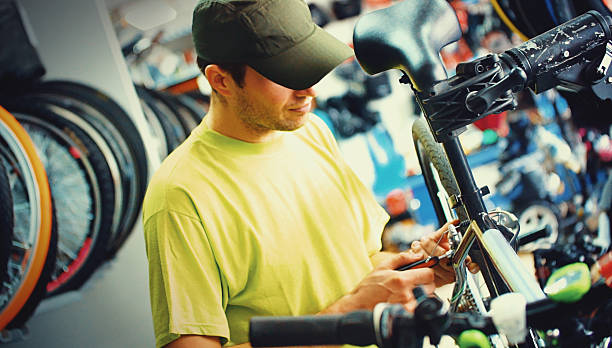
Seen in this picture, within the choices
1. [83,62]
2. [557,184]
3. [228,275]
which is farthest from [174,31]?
[557,184]

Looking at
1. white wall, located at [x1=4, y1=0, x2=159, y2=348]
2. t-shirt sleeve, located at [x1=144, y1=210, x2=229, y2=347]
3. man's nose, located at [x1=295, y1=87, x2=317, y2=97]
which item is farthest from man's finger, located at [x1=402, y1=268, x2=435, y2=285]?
white wall, located at [x1=4, y1=0, x2=159, y2=348]

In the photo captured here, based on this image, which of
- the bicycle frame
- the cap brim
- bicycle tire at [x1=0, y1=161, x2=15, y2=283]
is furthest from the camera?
bicycle tire at [x1=0, y1=161, x2=15, y2=283]

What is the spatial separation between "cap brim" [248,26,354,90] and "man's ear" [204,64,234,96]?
0.10 metres

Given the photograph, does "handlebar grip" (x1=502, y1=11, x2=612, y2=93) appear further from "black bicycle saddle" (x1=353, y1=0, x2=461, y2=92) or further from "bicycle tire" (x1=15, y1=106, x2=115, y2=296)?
"bicycle tire" (x1=15, y1=106, x2=115, y2=296)

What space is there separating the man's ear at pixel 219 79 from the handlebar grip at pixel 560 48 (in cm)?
71

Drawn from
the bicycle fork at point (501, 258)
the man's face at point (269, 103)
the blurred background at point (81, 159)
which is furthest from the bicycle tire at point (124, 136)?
the bicycle fork at point (501, 258)

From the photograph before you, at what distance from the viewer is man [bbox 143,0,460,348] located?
1.17 m

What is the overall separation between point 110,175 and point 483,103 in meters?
1.95

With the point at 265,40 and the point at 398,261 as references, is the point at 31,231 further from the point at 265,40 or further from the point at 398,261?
the point at 398,261

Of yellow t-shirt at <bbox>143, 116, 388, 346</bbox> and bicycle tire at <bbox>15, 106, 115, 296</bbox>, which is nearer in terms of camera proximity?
yellow t-shirt at <bbox>143, 116, 388, 346</bbox>

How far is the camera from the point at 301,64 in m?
1.27

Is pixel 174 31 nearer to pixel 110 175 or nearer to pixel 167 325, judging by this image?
pixel 110 175

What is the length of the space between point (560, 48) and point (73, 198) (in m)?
2.02

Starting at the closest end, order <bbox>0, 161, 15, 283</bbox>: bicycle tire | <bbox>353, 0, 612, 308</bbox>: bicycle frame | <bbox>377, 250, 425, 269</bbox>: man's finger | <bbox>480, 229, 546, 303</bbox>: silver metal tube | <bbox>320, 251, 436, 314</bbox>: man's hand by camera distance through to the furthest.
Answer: <bbox>480, 229, 546, 303</bbox>: silver metal tube → <bbox>353, 0, 612, 308</bbox>: bicycle frame → <bbox>320, 251, 436, 314</bbox>: man's hand → <bbox>377, 250, 425, 269</bbox>: man's finger → <bbox>0, 161, 15, 283</bbox>: bicycle tire
